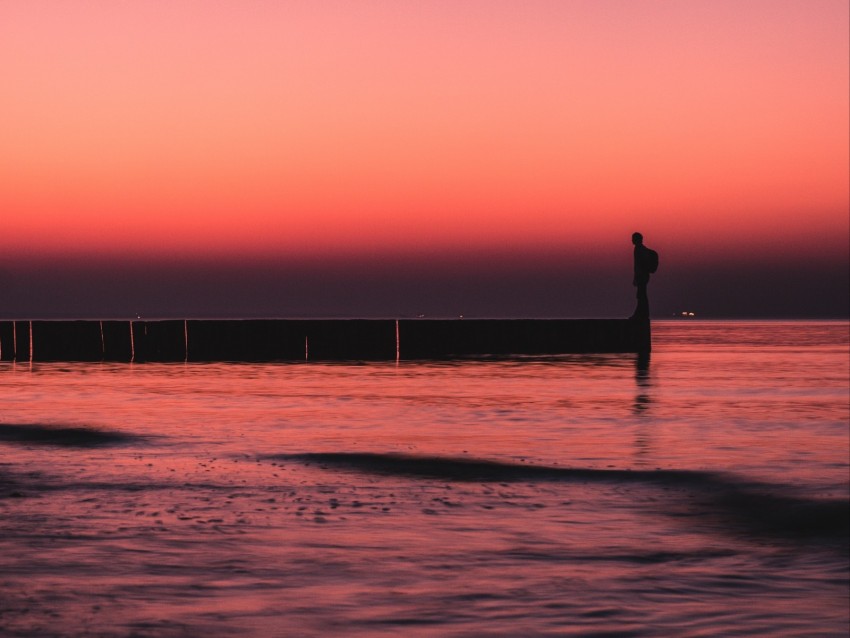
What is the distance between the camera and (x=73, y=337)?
40719 millimetres

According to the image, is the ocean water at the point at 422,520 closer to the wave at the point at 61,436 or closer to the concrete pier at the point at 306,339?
the wave at the point at 61,436

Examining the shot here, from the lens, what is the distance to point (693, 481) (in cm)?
1145

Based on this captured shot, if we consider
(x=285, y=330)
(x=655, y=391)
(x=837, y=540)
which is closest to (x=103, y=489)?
(x=837, y=540)

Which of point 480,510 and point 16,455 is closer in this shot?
point 480,510

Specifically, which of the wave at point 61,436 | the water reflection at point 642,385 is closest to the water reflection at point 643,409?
the water reflection at point 642,385

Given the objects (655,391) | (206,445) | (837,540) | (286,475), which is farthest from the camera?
(655,391)

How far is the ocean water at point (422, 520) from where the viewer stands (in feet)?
20.3

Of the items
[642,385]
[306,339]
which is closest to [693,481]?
[642,385]

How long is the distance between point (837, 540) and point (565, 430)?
8.25 m

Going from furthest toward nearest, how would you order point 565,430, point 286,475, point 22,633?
point 565,430 < point 286,475 < point 22,633

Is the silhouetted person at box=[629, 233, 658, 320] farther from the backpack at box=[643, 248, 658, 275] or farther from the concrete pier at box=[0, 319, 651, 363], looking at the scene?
the concrete pier at box=[0, 319, 651, 363]

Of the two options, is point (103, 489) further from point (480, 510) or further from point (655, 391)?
point (655, 391)

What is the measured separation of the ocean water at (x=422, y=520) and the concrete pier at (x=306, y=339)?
1967cm

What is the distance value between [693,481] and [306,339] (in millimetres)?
29533
